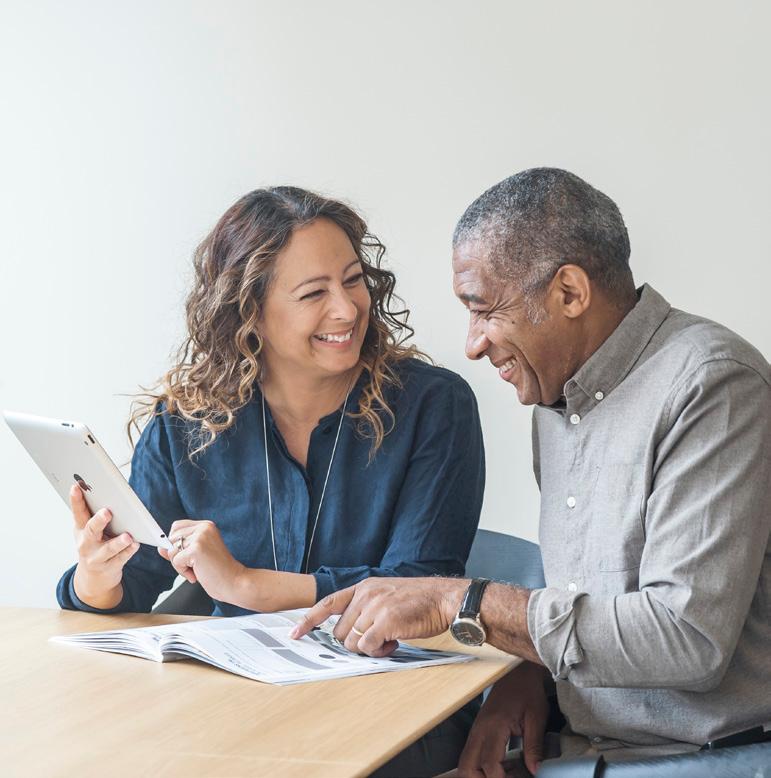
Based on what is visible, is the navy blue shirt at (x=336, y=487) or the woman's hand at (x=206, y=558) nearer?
the woman's hand at (x=206, y=558)

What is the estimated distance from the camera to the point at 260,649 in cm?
161

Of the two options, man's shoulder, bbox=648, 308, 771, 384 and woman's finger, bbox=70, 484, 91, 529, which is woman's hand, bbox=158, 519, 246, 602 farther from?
man's shoulder, bbox=648, 308, 771, 384

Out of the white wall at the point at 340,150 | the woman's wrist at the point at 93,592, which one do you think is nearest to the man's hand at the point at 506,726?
the woman's wrist at the point at 93,592

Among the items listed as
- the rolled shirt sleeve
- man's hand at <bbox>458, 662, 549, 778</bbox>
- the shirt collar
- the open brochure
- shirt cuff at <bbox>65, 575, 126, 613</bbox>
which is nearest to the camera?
the rolled shirt sleeve

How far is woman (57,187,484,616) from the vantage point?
2197 millimetres

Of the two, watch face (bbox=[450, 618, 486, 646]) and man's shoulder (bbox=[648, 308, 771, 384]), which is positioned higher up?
man's shoulder (bbox=[648, 308, 771, 384])

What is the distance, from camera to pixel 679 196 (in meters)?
2.79

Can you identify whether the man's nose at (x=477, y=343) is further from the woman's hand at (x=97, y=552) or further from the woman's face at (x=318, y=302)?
the woman's hand at (x=97, y=552)

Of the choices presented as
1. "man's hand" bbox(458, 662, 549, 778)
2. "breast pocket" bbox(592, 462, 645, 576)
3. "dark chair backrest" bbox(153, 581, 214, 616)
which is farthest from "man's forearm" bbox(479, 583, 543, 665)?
"dark chair backrest" bbox(153, 581, 214, 616)

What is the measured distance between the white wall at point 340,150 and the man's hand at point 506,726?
1273mm

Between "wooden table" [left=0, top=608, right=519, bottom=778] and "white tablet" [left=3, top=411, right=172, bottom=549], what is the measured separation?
0.24m

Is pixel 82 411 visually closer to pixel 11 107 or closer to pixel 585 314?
pixel 11 107

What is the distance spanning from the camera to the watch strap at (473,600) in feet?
5.06

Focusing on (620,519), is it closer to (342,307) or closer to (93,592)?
(342,307)
